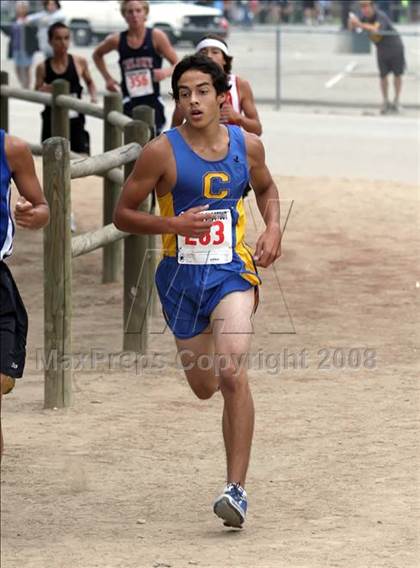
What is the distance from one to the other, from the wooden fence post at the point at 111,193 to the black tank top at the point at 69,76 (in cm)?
242

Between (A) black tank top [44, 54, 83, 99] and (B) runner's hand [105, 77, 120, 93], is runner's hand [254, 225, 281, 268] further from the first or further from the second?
(B) runner's hand [105, 77, 120, 93]

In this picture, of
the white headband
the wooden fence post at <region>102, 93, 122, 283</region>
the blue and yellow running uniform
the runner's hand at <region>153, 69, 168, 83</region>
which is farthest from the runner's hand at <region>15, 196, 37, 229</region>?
the runner's hand at <region>153, 69, 168, 83</region>

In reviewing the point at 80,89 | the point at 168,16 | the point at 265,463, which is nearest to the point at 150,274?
the point at 265,463

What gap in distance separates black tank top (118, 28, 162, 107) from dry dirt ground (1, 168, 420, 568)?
6.56ft

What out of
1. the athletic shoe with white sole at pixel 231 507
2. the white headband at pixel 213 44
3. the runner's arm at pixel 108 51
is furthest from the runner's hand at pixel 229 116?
the runner's arm at pixel 108 51

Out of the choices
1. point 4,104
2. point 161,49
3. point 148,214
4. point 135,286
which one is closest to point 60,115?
point 161,49

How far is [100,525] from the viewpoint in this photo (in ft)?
20.3

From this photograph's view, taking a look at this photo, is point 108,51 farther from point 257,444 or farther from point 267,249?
point 267,249

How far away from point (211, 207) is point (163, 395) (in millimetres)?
2289

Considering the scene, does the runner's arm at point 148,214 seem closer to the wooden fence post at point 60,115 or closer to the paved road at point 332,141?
the wooden fence post at point 60,115

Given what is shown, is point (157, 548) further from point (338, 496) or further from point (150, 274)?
point (150, 274)

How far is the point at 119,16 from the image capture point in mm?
29719

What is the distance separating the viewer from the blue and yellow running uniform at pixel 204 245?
20.4ft

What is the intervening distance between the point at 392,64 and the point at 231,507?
16.6 metres
